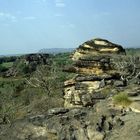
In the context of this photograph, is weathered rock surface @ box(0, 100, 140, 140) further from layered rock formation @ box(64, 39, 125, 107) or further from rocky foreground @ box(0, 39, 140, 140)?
layered rock formation @ box(64, 39, 125, 107)

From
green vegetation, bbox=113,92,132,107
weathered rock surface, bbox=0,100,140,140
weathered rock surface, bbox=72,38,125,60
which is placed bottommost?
weathered rock surface, bbox=0,100,140,140

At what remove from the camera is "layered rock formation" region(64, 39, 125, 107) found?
102ft

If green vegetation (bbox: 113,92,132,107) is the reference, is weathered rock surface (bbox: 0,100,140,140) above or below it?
below

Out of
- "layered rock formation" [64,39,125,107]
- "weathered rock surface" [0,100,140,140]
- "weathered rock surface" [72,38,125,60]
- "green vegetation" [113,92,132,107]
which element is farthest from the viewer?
"weathered rock surface" [72,38,125,60]

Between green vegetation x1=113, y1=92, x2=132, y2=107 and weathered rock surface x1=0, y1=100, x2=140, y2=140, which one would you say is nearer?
weathered rock surface x1=0, y1=100, x2=140, y2=140

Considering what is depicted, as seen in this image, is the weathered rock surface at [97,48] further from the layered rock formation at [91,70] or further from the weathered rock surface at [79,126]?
the weathered rock surface at [79,126]

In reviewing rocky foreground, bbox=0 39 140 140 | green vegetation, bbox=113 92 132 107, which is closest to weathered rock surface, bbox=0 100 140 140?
rocky foreground, bbox=0 39 140 140

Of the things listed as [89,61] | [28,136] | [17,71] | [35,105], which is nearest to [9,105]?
[35,105]

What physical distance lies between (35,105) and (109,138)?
91.9 ft

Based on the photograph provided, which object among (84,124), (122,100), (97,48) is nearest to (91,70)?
(97,48)

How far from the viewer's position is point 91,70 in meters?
33.3

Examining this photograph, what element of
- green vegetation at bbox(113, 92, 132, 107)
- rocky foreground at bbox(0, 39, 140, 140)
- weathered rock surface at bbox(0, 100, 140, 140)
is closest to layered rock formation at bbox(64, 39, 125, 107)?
rocky foreground at bbox(0, 39, 140, 140)

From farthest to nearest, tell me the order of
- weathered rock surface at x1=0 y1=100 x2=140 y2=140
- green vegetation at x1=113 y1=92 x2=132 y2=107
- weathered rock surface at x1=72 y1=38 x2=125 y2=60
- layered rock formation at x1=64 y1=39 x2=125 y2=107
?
weathered rock surface at x1=72 y1=38 x2=125 y2=60 → layered rock formation at x1=64 y1=39 x2=125 y2=107 → green vegetation at x1=113 y1=92 x2=132 y2=107 → weathered rock surface at x1=0 y1=100 x2=140 y2=140

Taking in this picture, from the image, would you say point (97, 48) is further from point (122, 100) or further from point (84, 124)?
point (84, 124)
